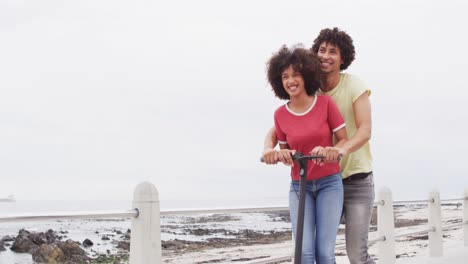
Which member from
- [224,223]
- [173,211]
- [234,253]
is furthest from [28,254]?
[173,211]

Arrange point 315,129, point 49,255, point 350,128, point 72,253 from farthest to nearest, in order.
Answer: point 49,255 < point 72,253 < point 350,128 < point 315,129

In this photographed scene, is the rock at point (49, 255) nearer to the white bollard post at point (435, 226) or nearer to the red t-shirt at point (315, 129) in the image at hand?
the white bollard post at point (435, 226)

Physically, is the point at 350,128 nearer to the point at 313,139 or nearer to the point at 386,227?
the point at 313,139

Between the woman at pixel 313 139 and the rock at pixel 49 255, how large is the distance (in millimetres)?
23379

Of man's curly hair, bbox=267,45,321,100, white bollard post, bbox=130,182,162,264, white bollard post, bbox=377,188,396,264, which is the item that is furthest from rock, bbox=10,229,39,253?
man's curly hair, bbox=267,45,321,100

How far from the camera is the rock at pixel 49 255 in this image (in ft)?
82.0

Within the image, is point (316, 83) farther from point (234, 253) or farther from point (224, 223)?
point (224, 223)

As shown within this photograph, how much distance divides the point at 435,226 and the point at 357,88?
608 centimetres

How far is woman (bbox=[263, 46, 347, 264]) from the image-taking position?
105 inches

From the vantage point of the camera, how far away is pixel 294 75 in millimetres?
2693

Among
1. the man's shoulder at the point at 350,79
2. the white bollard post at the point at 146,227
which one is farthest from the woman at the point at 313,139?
the white bollard post at the point at 146,227

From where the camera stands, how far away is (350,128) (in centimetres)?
295

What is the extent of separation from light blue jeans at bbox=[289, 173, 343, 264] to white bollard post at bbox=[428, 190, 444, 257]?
5.99 m

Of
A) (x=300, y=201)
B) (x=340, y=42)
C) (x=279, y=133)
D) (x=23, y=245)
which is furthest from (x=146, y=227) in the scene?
(x=23, y=245)
